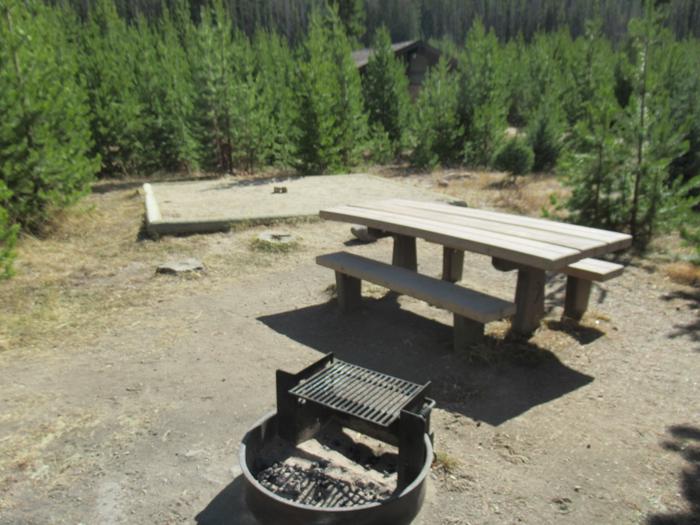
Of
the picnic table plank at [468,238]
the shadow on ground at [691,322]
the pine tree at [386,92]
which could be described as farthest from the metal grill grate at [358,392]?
the pine tree at [386,92]

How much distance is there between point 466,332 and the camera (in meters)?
3.99

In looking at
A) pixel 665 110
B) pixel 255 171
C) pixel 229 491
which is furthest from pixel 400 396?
pixel 255 171

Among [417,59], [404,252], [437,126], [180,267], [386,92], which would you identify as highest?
[417,59]

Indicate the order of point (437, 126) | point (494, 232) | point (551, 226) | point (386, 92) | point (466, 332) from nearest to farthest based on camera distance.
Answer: point (466, 332), point (494, 232), point (551, 226), point (437, 126), point (386, 92)

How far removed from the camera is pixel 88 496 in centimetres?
268

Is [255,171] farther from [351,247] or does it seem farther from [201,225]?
[351,247]

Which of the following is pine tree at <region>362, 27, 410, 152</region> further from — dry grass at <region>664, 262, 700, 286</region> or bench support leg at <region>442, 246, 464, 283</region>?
bench support leg at <region>442, 246, 464, 283</region>

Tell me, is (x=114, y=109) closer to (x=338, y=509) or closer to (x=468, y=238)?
(x=468, y=238)

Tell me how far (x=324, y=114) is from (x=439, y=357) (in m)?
8.42

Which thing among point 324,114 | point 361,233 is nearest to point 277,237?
point 361,233

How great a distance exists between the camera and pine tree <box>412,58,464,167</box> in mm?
13328

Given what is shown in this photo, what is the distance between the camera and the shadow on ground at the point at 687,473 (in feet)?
8.15

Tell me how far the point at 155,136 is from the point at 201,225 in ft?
22.8

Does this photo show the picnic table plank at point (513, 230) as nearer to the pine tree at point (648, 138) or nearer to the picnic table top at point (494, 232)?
the picnic table top at point (494, 232)
